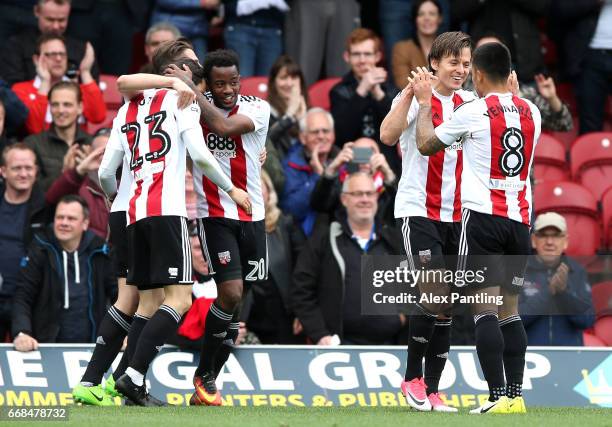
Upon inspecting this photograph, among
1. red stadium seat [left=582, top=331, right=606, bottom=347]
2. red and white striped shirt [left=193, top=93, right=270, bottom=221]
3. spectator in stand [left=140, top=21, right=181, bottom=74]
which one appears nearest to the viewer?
red and white striped shirt [left=193, top=93, right=270, bottom=221]

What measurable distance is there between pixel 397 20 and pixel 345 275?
4261 mm

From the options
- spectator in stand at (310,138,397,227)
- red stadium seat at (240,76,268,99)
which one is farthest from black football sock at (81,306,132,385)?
red stadium seat at (240,76,268,99)

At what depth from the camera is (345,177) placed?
11633 mm

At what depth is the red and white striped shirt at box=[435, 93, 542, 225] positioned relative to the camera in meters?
8.06

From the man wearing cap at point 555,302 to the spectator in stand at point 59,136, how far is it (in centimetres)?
Result: 414

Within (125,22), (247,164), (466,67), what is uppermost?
(125,22)

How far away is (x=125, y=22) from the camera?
1423 centimetres

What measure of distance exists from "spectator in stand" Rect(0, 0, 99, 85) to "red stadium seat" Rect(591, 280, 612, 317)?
546cm

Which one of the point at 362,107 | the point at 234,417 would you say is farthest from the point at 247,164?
the point at 362,107

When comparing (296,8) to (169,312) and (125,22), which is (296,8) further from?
(169,312)

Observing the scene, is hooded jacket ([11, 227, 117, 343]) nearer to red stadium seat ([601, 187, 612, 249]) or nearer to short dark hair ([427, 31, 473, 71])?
short dark hair ([427, 31, 473, 71])

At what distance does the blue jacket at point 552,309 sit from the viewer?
→ 35.9ft

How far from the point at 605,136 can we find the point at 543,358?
3.81 metres

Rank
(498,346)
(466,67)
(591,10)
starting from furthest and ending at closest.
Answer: (591,10) < (466,67) < (498,346)
